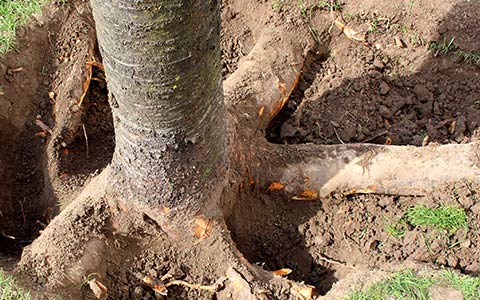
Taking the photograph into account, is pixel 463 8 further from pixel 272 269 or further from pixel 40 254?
pixel 40 254

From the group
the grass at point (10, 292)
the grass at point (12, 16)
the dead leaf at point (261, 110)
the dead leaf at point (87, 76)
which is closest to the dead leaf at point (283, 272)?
the dead leaf at point (261, 110)

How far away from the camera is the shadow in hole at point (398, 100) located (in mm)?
3268

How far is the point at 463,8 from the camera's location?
11.8ft

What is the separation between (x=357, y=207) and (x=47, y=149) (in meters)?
1.61

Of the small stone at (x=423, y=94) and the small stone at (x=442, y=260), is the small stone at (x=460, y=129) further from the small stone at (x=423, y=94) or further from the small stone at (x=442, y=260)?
the small stone at (x=442, y=260)

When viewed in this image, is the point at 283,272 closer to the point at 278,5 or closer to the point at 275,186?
the point at 275,186

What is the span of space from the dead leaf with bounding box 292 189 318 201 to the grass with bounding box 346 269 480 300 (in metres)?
0.65

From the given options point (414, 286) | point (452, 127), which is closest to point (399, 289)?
point (414, 286)

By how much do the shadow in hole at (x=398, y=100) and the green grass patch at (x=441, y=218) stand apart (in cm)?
53

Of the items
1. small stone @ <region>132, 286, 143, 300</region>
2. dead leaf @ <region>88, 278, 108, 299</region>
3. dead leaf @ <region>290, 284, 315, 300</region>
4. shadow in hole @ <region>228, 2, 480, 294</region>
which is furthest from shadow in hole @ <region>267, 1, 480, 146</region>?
dead leaf @ <region>88, 278, 108, 299</region>

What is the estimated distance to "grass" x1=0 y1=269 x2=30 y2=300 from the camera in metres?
2.28

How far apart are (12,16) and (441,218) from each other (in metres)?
2.49

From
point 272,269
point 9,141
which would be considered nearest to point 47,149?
point 9,141

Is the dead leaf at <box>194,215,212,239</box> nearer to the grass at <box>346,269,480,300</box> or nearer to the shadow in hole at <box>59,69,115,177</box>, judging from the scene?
the grass at <box>346,269,480,300</box>
